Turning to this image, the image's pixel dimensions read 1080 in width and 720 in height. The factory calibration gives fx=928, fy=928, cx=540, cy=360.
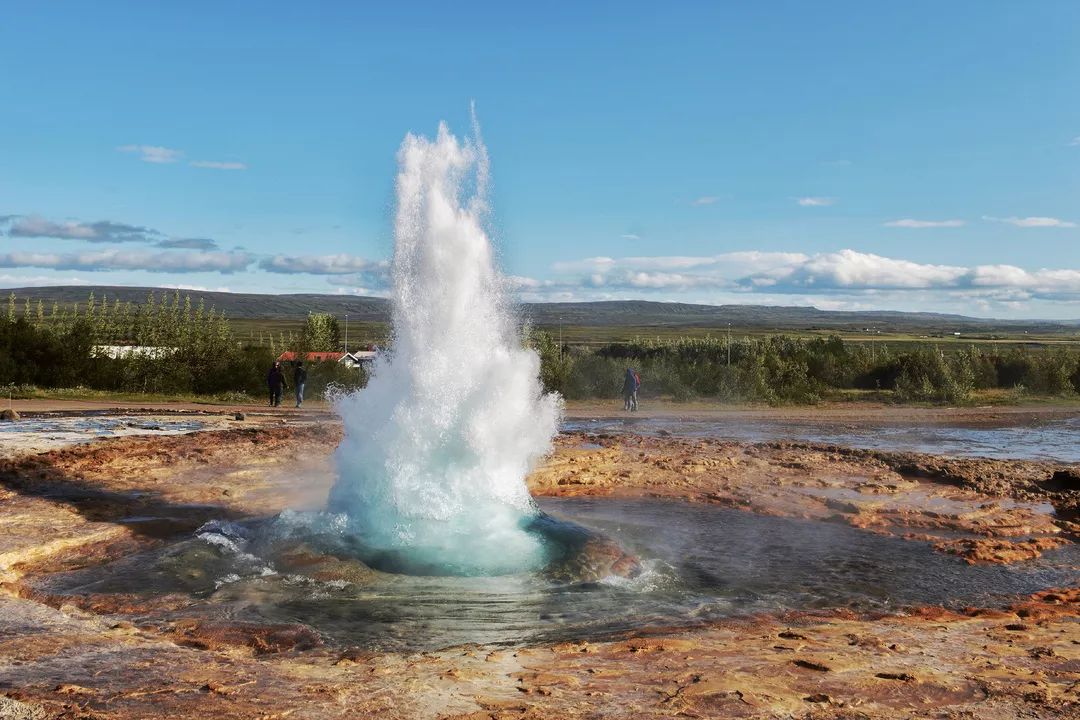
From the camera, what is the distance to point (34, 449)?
50.6ft

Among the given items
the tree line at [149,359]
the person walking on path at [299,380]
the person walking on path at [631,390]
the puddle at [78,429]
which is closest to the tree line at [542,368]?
the tree line at [149,359]

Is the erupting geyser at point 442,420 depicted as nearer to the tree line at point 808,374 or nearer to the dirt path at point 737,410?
the dirt path at point 737,410

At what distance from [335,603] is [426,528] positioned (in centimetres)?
201

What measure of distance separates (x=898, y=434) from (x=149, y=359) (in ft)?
79.8

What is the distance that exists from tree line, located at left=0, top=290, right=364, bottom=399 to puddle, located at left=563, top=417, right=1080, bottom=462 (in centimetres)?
1155

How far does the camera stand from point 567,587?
8883 millimetres

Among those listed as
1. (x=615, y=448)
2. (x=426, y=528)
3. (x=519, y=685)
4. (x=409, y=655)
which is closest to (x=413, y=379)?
(x=426, y=528)

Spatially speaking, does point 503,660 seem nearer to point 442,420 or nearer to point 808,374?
point 442,420

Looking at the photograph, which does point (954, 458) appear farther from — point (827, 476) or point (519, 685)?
point (519, 685)

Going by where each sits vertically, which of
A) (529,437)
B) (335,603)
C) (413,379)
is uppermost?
(413,379)

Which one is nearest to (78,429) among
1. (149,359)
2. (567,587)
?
(567,587)

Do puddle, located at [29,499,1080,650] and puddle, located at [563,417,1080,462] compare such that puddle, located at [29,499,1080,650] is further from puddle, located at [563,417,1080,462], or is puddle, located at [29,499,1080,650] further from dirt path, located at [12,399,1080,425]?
dirt path, located at [12,399,1080,425]

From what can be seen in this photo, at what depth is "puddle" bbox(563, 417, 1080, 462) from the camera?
2041 centimetres

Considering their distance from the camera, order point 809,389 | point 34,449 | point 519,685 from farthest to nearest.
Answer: point 809,389 < point 34,449 < point 519,685
